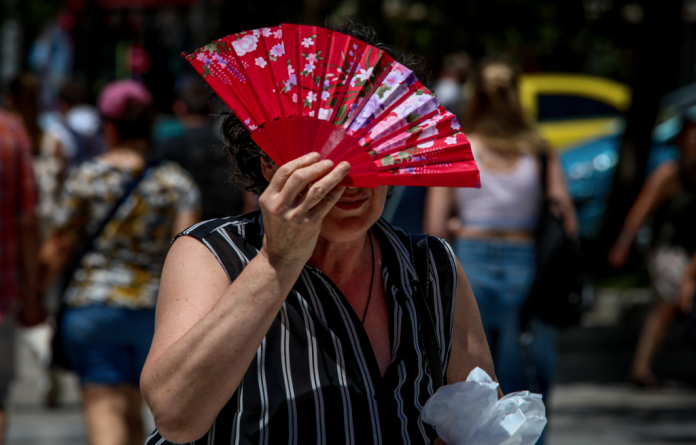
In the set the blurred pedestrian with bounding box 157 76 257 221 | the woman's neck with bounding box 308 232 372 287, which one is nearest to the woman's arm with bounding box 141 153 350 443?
the woman's neck with bounding box 308 232 372 287

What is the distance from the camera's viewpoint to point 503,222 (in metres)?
4.56

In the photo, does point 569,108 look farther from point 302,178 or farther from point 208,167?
point 302,178

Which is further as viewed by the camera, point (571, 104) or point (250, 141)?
point (571, 104)

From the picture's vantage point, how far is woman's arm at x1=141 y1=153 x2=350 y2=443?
173 cm

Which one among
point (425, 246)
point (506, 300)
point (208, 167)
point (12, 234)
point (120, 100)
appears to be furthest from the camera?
point (208, 167)

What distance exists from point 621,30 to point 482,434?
24.4 feet

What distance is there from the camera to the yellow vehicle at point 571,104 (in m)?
12.4

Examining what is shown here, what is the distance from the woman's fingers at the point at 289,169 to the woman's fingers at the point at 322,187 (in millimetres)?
40

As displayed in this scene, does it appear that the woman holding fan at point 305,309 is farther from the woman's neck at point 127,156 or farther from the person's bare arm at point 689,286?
the person's bare arm at point 689,286

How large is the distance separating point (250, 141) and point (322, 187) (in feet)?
1.32

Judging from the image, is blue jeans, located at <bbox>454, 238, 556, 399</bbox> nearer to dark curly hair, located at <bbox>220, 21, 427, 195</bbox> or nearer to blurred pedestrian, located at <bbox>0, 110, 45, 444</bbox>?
blurred pedestrian, located at <bbox>0, 110, 45, 444</bbox>

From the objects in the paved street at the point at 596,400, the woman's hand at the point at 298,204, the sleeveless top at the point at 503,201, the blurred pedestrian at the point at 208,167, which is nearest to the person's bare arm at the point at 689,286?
the paved street at the point at 596,400

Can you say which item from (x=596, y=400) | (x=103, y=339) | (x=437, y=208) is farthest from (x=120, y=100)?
(x=596, y=400)

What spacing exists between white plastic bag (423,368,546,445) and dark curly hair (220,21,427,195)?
58 cm
